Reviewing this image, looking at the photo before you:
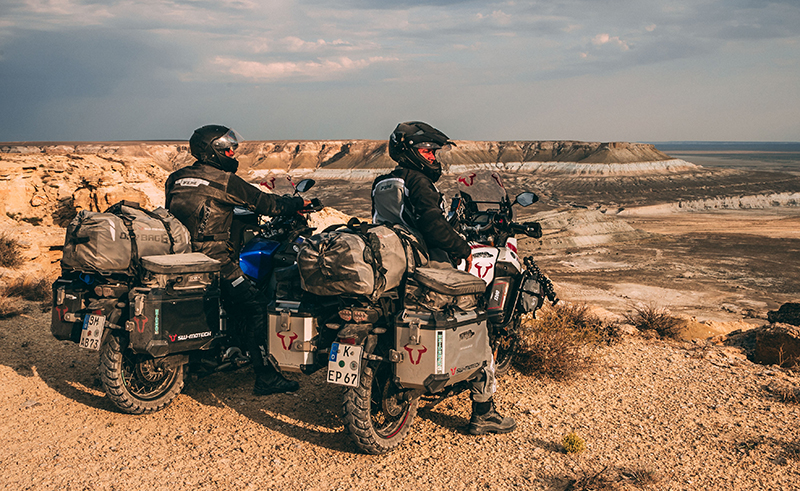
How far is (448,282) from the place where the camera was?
14.3ft

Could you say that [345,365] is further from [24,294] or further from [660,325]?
[24,294]

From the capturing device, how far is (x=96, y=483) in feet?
13.8

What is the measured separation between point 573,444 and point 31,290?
9.85 meters

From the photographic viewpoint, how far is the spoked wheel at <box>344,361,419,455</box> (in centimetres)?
435

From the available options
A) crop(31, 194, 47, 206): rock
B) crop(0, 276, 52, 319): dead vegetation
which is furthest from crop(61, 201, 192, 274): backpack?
crop(31, 194, 47, 206): rock

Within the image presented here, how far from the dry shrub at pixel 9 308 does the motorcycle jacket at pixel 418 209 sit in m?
6.67

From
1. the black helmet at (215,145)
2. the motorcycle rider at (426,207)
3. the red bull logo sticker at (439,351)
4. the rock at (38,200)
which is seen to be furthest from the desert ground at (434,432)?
the rock at (38,200)

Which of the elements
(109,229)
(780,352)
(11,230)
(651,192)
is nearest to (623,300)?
(780,352)

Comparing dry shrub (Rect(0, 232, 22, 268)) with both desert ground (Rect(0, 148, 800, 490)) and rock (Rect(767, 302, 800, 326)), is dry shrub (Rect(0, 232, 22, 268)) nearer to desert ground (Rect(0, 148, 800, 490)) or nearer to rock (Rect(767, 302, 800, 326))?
desert ground (Rect(0, 148, 800, 490))

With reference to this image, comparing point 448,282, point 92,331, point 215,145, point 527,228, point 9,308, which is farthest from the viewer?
point 9,308

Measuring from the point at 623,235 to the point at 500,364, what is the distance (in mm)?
29188

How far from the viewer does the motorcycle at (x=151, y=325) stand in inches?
199

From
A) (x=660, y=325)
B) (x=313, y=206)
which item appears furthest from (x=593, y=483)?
(x=660, y=325)

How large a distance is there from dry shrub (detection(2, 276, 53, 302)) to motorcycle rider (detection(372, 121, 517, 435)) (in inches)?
299
